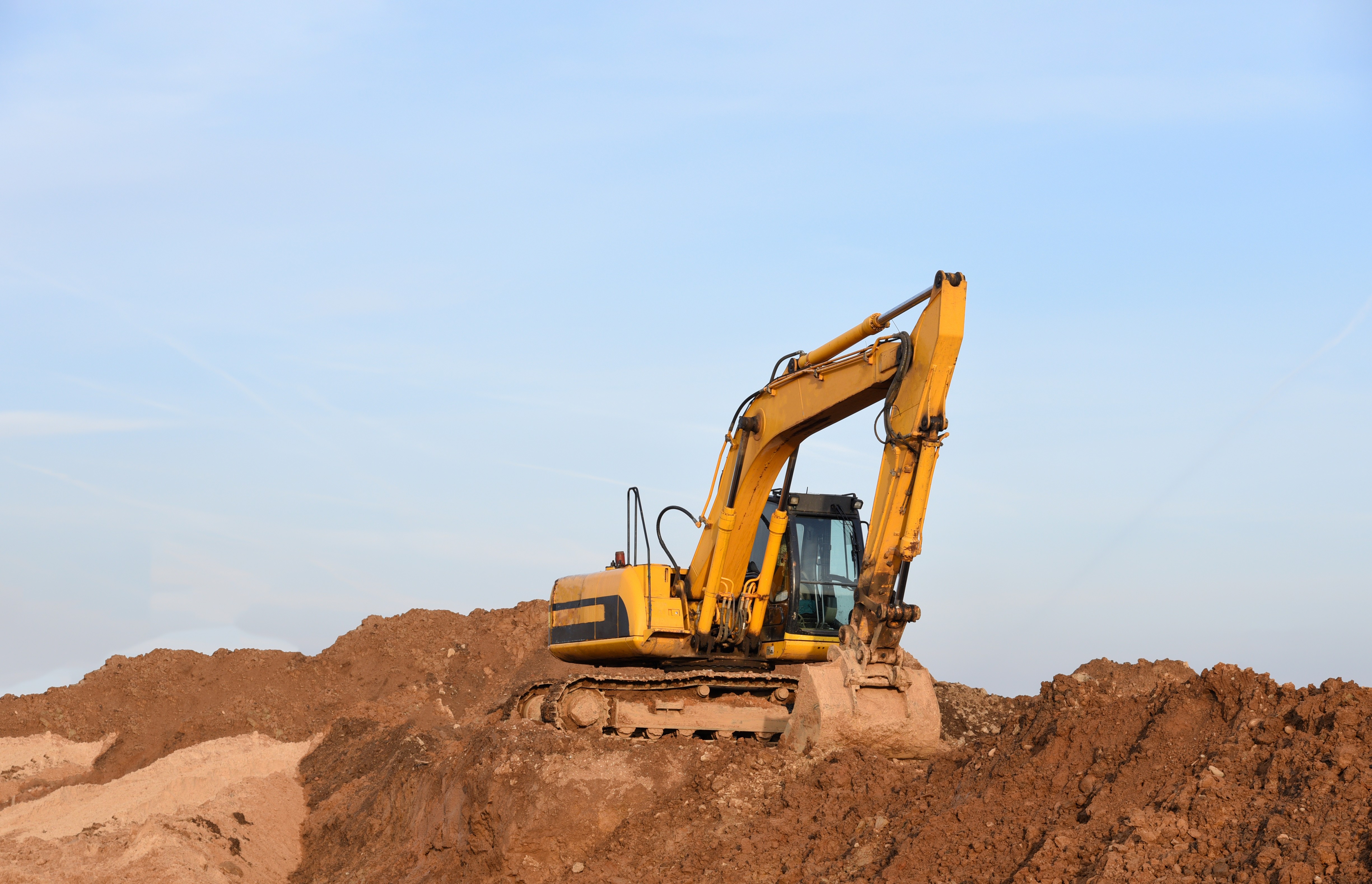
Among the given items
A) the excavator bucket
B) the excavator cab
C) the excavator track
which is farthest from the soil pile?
the excavator cab

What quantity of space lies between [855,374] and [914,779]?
3.01m

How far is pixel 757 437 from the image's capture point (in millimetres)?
9789

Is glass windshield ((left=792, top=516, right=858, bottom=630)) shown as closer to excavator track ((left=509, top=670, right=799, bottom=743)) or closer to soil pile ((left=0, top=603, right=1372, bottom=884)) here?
excavator track ((left=509, top=670, right=799, bottom=743))

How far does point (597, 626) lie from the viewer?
1066 centimetres

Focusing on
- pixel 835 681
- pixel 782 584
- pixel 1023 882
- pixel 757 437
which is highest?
pixel 757 437

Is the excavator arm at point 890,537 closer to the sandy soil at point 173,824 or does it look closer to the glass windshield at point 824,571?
the glass windshield at point 824,571

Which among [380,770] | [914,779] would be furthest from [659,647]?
[380,770]

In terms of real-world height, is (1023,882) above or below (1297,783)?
below

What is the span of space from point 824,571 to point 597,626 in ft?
7.15

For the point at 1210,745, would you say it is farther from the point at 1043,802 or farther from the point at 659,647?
the point at 659,647

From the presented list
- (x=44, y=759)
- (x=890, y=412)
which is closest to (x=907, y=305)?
(x=890, y=412)

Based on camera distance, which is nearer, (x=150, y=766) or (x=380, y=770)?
(x=380, y=770)

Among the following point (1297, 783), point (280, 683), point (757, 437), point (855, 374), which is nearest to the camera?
point (1297, 783)

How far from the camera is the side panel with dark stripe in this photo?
10.3 meters
